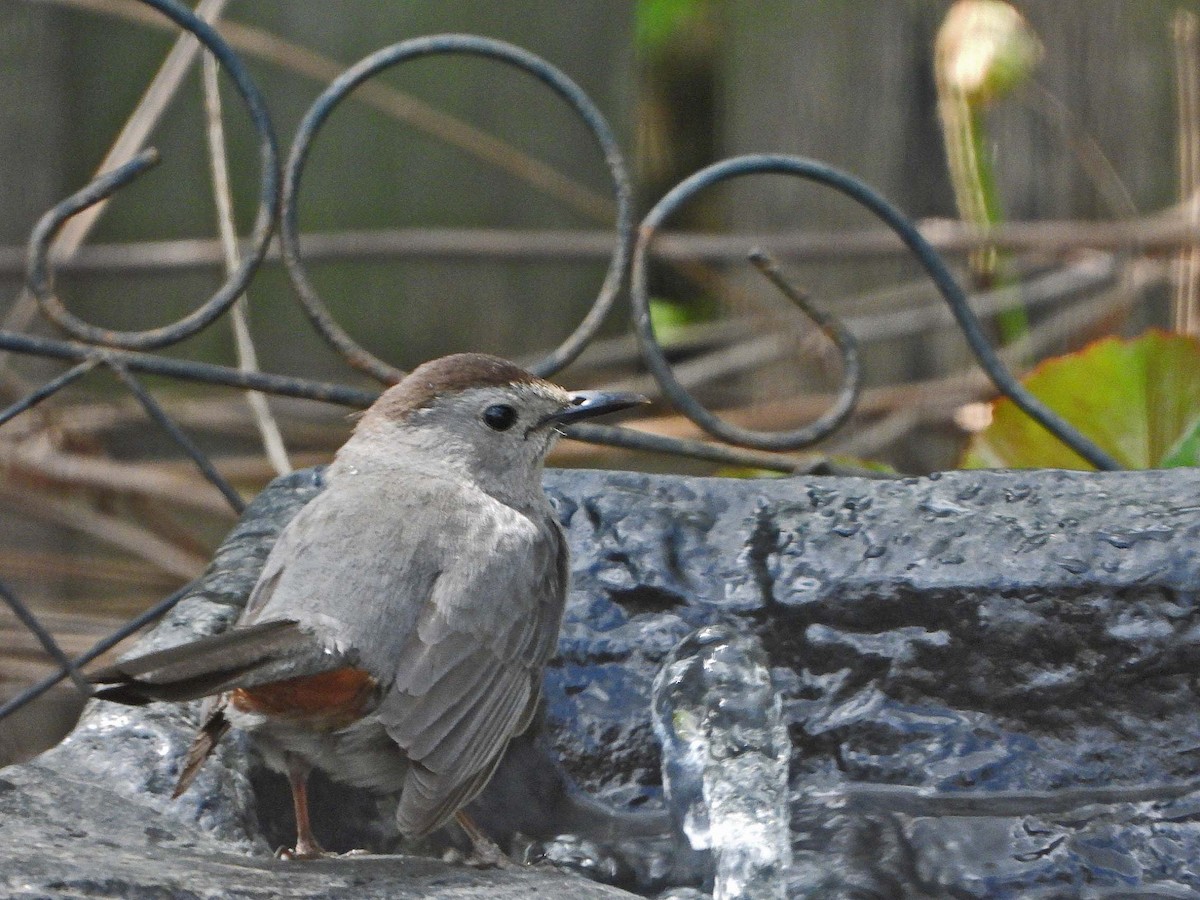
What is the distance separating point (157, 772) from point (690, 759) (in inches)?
28.2

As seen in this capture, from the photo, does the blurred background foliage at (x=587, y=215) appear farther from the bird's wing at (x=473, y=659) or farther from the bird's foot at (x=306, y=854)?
the bird's foot at (x=306, y=854)

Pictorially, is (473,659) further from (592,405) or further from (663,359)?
(663,359)

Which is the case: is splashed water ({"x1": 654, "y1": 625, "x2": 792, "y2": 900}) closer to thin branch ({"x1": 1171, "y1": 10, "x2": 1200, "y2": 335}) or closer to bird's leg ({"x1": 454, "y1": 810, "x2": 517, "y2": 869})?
bird's leg ({"x1": 454, "y1": 810, "x2": 517, "y2": 869})

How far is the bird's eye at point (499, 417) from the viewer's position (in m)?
2.74

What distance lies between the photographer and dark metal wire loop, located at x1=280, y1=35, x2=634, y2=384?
2797mm

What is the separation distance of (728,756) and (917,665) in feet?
1.20

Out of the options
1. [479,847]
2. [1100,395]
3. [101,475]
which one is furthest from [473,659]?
[101,475]

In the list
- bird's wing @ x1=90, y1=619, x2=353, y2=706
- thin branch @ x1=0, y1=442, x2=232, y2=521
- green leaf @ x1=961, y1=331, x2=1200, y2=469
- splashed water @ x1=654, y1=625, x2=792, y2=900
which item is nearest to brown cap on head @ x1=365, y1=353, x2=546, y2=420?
splashed water @ x1=654, y1=625, x2=792, y2=900

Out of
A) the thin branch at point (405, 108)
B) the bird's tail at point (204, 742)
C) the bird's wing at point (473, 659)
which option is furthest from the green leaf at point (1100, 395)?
the bird's tail at point (204, 742)

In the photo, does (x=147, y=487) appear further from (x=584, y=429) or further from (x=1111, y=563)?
(x=1111, y=563)

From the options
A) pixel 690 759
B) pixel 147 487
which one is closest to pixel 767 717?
pixel 690 759

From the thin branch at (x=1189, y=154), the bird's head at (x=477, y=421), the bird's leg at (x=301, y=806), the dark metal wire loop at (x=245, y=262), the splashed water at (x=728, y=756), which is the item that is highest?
the thin branch at (x=1189, y=154)

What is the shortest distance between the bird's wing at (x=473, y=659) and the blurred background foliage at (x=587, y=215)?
6.37 ft

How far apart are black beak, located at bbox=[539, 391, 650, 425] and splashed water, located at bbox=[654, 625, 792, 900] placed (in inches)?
16.3
